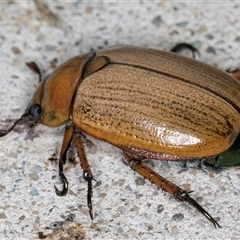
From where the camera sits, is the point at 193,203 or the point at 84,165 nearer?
the point at 193,203

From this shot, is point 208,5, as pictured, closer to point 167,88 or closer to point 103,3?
point 103,3

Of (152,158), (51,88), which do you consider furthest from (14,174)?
A: (152,158)

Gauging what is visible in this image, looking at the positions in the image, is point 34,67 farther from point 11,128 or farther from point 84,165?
point 84,165

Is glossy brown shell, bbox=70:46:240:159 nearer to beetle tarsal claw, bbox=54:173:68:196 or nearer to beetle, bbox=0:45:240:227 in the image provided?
beetle, bbox=0:45:240:227

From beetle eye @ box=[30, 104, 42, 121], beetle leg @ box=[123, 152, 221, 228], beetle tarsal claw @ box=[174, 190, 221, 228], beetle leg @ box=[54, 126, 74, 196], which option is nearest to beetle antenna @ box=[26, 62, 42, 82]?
beetle eye @ box=[30, 104, 42, 121]

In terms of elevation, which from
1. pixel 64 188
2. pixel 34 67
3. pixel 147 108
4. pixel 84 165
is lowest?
pixel 64 188

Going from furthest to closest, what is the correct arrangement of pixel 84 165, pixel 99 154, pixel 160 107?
pixel 99 154
pixel 84 165
pixel 160 107

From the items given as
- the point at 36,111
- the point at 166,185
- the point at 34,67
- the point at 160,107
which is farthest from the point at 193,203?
the point at 34,67
